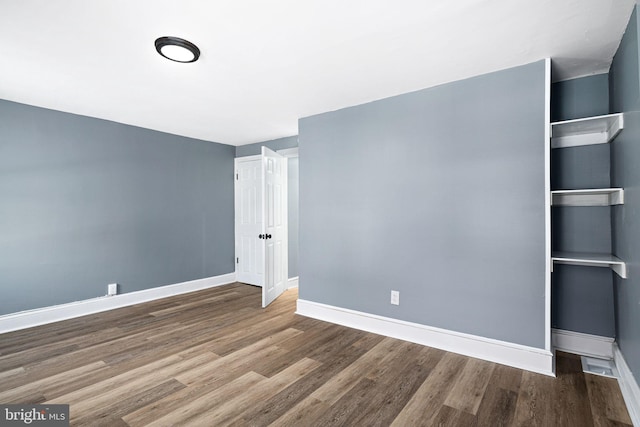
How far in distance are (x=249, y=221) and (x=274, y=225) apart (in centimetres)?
112

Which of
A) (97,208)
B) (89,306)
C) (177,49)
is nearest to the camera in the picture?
(177,49)

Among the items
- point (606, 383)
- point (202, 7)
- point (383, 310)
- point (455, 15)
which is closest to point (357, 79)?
point (455, 15)

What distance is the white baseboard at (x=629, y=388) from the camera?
1.81 metres

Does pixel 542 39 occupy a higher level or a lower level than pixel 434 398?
higher

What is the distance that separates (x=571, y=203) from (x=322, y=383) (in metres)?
2.56

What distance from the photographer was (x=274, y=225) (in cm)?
444

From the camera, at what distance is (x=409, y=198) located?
304cm

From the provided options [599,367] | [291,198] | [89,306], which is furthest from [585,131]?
[89,306]

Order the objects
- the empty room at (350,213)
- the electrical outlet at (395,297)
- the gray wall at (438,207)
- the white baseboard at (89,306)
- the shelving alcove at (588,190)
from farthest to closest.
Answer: the white baseboard at (89,306), the electrical outlet at (395,297), the gray wall at (438,207), the shelving alcove at (588,190), the empty room at (350,213)

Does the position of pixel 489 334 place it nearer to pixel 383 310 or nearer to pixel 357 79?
pixel 383 310

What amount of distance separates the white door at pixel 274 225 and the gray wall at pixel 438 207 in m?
0.64

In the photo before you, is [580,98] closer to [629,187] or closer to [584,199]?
[584,199]

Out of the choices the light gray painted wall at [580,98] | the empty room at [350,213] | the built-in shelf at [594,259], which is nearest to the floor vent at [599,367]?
the empty room at [350,213]

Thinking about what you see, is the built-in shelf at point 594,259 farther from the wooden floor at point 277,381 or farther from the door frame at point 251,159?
the door frame at point 251,159
